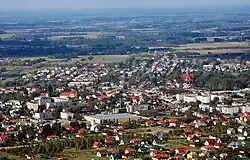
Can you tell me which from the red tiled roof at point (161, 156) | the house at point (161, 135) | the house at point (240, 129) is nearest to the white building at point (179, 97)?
the house at point (240, 129)

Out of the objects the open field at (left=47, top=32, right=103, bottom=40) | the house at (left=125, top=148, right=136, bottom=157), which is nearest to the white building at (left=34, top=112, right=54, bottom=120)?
the house at (left=125, top=148, right=136, bottom=157)

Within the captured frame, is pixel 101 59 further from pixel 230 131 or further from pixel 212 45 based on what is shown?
pixel 230 131

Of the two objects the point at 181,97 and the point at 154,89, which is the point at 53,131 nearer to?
the point at 181,97

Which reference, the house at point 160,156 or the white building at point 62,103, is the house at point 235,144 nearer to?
the house at point 160,156

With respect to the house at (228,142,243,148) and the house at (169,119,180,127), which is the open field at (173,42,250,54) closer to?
the house at (169,119,180,127)

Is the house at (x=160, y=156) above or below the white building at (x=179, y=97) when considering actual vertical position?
above

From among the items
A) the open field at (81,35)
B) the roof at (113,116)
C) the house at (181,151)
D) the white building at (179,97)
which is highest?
the house at (181,151)

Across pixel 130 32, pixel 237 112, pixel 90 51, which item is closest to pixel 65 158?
pixel 237 112

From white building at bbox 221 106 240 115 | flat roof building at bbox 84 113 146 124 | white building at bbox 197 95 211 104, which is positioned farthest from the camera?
white building at bbox 197 95 211 104
